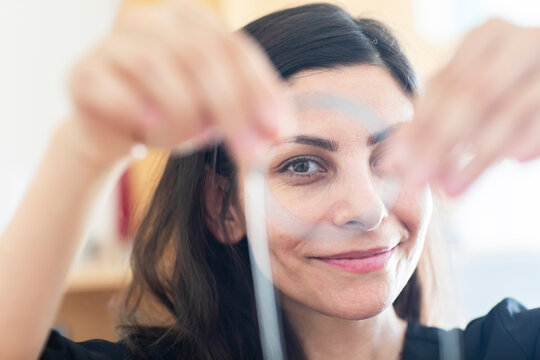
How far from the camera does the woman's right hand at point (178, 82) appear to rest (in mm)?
213

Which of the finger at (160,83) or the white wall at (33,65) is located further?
the white wall at (33,65)

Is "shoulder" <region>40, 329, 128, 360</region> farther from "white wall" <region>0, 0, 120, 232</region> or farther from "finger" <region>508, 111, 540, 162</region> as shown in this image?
"white wall" <region>0, 0, 120, 232</region>

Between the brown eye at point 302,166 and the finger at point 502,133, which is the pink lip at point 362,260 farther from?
the finger at point 502,133

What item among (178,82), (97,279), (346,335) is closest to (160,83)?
(178,82)

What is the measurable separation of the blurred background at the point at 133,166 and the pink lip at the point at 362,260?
0.30 metres

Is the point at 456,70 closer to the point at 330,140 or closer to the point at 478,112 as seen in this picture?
the point at 478,112

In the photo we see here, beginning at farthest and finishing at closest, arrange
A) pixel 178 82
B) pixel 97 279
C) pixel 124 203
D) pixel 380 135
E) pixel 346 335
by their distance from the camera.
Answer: pixel 124 203 < pixel 97 279 < pixel 346 335 < pixel 380 135 < pixel 178 82

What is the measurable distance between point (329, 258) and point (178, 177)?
175mm

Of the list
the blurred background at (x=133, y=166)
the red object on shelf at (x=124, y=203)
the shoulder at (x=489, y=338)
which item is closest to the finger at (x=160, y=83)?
the shoulder at (x=489, y=338)

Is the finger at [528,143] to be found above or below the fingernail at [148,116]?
below

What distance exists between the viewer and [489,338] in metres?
0.50

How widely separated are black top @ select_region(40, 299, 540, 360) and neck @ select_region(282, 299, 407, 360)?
0.01 m

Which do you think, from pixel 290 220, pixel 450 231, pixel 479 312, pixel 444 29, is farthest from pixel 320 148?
pixel 444 29

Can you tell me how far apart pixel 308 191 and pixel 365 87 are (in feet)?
A: 0.26
